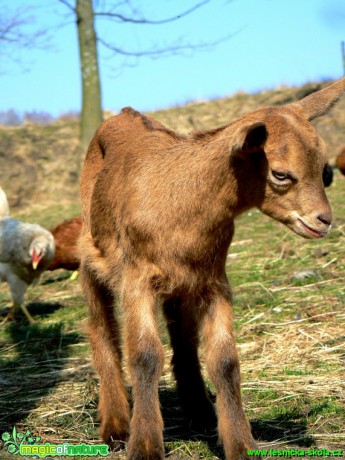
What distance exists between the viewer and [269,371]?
607 centimetres

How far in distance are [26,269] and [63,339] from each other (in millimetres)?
2261

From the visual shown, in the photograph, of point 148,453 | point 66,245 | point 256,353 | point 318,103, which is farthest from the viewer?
point 66,245

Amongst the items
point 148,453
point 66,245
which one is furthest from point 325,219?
point 66,245

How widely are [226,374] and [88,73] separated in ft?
42.3

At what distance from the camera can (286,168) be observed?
4.21 meters

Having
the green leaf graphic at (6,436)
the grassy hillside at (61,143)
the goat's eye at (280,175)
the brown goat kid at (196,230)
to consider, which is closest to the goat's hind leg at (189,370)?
the brown goat kid at (196,230)

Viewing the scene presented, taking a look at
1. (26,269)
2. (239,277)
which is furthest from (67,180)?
(239,277)

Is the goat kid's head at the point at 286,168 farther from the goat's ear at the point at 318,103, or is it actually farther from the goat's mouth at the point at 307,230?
the goat's ear at the point at 318,103

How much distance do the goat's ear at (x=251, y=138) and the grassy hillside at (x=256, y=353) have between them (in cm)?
185

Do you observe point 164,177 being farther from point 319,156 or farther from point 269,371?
point 269,371

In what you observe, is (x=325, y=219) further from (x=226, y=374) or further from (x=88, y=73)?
(x=88, y=73)

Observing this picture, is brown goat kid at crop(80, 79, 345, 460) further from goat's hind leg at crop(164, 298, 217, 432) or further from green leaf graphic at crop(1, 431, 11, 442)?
green leaf graphic at crop(1, 431, 11, 442)

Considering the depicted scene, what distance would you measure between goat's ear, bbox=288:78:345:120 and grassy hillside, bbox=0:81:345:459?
1992mm

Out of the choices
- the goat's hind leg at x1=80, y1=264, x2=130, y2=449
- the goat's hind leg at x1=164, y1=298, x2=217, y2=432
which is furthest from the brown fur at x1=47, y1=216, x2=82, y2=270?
the goat's hind leg at x1=164, y1=298, x2=217, y2=432
